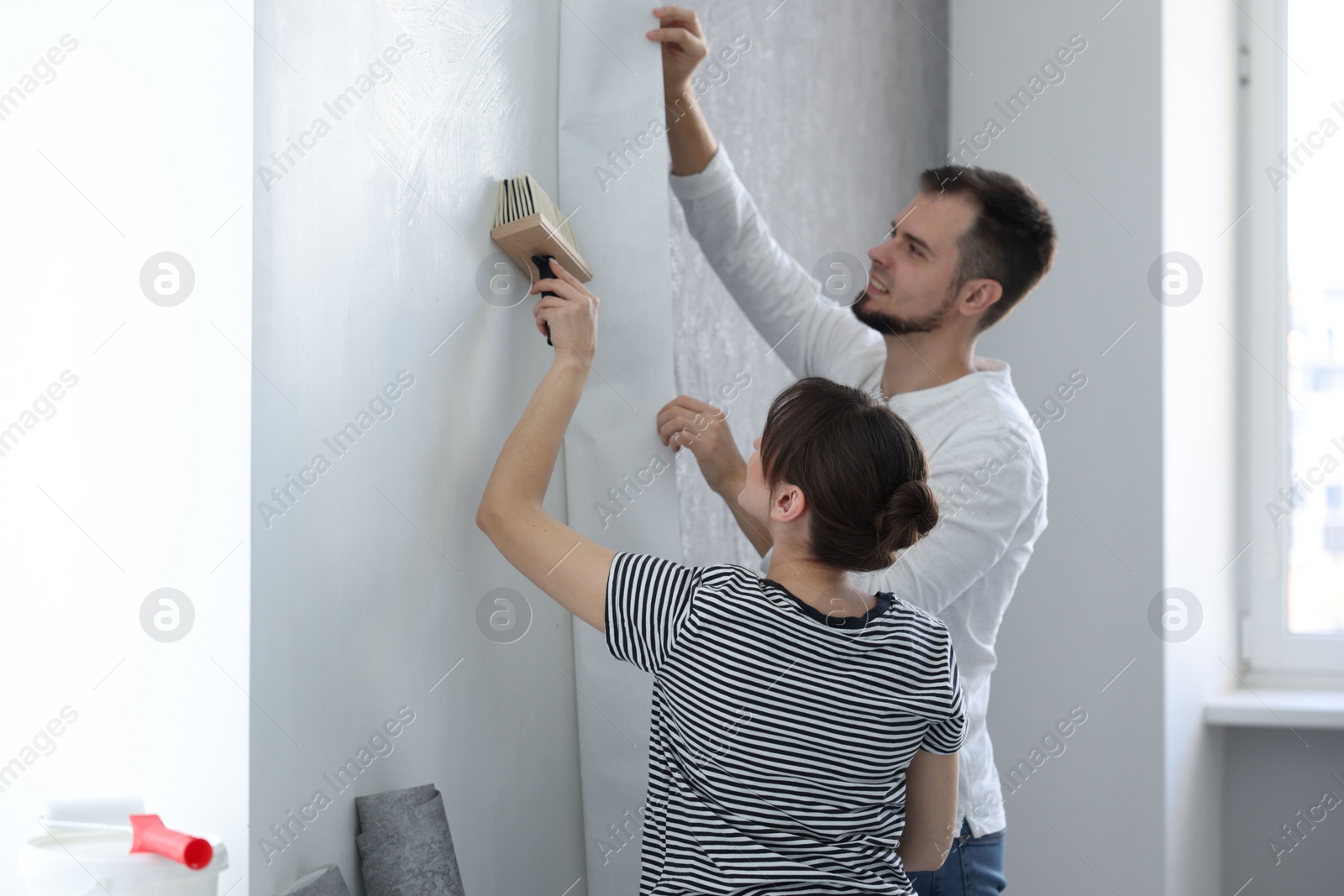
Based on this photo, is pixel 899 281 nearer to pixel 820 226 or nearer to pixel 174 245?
pixel 820 226

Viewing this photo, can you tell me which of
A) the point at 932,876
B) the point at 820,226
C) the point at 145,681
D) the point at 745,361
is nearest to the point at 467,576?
the point at 145,681

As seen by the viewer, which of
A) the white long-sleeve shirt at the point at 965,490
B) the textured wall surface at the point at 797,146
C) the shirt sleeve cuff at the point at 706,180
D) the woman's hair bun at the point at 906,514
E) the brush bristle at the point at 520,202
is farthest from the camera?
the textured wall surface at the point at 797,146

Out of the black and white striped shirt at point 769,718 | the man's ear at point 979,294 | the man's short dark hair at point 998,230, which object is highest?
the man's short dark hair at point 998,230

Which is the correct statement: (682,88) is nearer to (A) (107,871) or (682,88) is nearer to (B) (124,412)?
(B) (124,412)

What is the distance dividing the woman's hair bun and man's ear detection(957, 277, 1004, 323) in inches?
22.4

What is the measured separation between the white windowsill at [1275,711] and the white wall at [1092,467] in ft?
0.99

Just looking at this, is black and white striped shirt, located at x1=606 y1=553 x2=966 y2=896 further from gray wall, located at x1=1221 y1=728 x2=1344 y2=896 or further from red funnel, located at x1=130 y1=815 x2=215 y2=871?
gray wall, located at x1=1221 y1=728 x2=1344 y2=896

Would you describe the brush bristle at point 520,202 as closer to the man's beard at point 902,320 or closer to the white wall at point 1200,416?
the man's beard at point 902,320

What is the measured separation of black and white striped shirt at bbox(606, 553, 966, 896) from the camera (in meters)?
0.84

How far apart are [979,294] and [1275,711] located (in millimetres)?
1364

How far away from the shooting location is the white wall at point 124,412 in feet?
2.43

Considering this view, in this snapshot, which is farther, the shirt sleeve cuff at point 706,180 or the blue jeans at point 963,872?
the shirt sleeve cuff at point 706,180

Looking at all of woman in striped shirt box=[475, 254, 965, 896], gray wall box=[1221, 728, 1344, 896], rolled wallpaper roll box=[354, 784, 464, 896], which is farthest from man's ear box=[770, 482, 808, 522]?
gray wall box=[1221, 728, 1344, 896]

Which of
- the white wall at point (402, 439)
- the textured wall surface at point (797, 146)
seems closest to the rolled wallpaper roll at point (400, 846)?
the white wall at point (402, 439)
